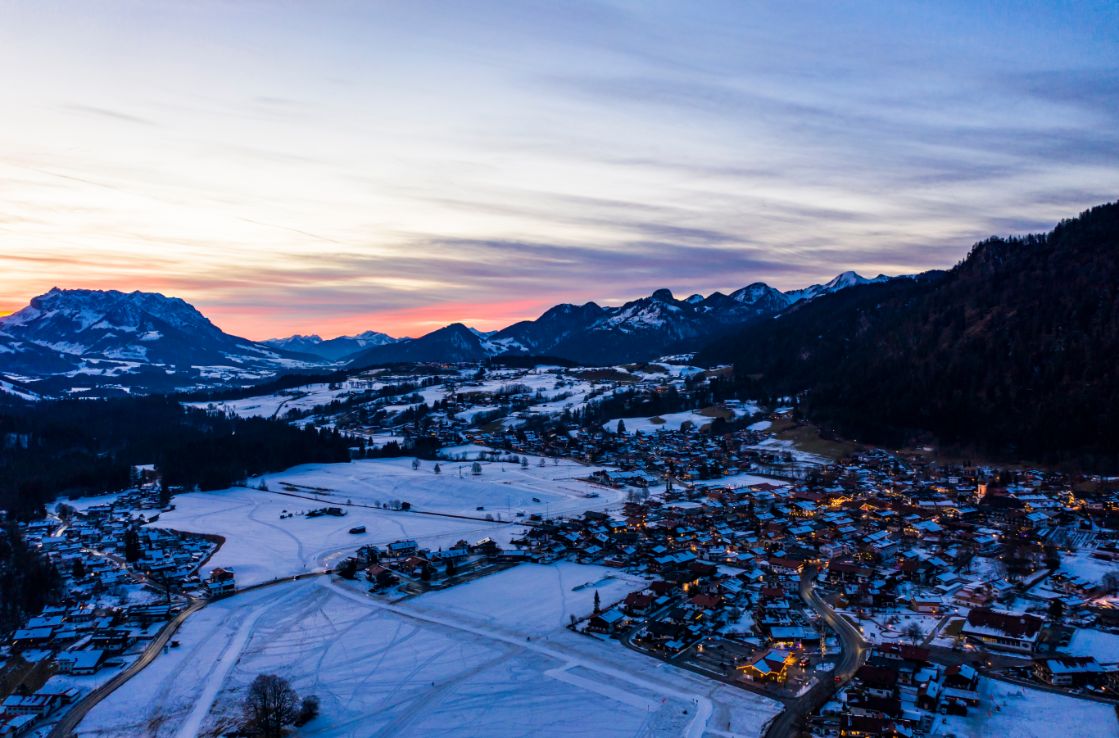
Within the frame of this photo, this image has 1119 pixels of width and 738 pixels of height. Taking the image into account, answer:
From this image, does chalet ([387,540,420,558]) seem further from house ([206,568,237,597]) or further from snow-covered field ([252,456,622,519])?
snow-covered field ([252,456,622,519])

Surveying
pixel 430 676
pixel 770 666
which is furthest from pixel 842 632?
pixel 430 676

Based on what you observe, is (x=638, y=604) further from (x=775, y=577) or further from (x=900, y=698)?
(x=900, y=698)

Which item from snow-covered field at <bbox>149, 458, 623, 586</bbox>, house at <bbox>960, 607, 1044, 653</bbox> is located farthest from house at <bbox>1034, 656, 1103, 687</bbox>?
snow-covered field at <bbox>149, 458, 623, 586</bbox>

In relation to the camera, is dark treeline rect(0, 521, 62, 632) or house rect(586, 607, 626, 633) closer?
house rect(586, 607, 626, 633)

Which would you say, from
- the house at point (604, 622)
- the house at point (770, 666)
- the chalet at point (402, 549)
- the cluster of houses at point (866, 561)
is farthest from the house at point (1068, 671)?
the chalet at point (402, 549)

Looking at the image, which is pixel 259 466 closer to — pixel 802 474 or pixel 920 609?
pixel 802 474

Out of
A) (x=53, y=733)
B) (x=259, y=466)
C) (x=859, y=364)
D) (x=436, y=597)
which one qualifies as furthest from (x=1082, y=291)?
(x=53, y=733)

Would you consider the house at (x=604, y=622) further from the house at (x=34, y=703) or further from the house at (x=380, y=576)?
the house at (x=34, y=703)
